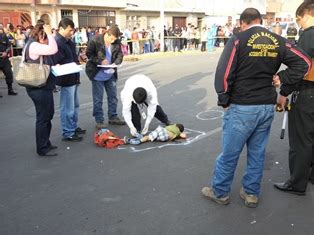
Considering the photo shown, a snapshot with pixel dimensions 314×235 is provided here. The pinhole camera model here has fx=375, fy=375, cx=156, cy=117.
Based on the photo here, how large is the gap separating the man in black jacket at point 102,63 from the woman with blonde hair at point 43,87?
4.07 ft

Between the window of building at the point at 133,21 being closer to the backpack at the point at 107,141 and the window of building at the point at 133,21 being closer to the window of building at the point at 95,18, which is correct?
the window of building at the point at 95,18

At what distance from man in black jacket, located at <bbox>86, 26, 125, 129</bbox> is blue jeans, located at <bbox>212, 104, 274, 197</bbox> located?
11.3ft

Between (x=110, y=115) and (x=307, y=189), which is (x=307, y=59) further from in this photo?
(x=110, y=115)

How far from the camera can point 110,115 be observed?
22.8 feet

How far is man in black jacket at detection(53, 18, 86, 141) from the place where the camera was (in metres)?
5.64

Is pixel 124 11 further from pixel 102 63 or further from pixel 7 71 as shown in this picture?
pixel 102 63

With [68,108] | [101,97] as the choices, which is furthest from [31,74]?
[101,97]

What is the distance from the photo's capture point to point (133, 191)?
163 inches

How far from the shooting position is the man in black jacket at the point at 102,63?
6.50 metres

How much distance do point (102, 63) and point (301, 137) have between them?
12.3 ft

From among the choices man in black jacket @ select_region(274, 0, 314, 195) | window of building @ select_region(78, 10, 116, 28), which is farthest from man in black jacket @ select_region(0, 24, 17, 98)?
window of building @ select_region(78, 10, 116, 28)

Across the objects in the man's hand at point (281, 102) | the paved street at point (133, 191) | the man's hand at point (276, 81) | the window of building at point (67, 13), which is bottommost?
the paved street at point (133, 191)

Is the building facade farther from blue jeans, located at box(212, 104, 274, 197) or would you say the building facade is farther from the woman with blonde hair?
blue jeans, located at box(212, 104, 274, 197)

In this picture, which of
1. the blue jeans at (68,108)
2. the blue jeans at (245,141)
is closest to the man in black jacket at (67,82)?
the blue jeans at (68,108)
